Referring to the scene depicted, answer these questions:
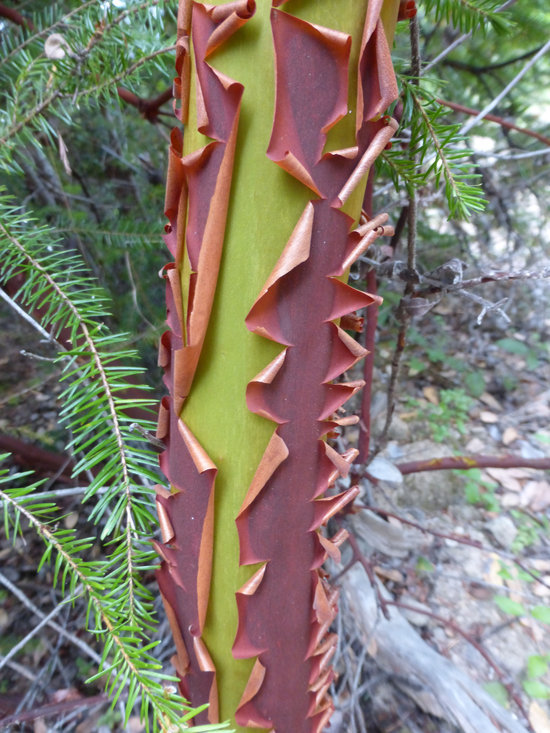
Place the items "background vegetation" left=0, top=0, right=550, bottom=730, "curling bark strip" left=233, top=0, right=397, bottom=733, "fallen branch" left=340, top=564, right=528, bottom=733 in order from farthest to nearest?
1. "fallen branch" left=340, top=564, right=528, bottom=733
2. "background vegetation" left=0, top=0, right=550, bottom=730
3. "curling bark strip" left=233, top=0, right=397, bottom=733

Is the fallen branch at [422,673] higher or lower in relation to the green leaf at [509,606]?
higher

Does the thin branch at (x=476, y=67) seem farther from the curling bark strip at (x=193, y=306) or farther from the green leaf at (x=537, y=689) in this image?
the green leaf at (x=537, y=689)

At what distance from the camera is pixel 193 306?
25cm

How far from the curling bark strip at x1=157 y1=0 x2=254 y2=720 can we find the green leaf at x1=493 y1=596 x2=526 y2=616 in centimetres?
64

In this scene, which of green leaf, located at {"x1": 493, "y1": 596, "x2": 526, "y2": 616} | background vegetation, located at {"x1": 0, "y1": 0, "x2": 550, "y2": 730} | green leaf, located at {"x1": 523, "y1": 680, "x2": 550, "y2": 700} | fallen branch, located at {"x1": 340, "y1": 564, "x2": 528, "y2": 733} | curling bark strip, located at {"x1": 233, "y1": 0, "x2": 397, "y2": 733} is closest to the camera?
curling bark strip, located at {"x1": 233, "y1": 0, "x2": 397, "y2": 733}

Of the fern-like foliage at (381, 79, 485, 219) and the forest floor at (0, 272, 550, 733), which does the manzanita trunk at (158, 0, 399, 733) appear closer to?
the fern-like foliage at (381, 79, 485, 219)

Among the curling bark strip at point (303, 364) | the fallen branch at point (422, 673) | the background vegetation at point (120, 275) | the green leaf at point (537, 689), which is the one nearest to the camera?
the curling bark strip at point (303, 364)

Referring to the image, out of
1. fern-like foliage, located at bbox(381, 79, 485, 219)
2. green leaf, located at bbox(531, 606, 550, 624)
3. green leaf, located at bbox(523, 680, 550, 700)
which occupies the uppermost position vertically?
fern-like foliage, located at bbox(381, 79, 485, 219)

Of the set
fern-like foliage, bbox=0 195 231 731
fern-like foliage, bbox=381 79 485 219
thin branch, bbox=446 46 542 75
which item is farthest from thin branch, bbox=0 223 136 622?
thin branch, bbox=446 46 542 75

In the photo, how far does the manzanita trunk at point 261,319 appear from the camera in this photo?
0.74 ft

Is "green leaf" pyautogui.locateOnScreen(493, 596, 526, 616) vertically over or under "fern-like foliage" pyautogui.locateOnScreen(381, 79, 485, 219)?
under

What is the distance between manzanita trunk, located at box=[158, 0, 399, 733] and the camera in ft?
0.74

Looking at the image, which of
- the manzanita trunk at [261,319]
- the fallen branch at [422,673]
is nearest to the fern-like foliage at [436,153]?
the manzanita trunk at [261,319]

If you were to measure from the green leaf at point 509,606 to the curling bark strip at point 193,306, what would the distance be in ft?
2.10
